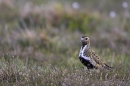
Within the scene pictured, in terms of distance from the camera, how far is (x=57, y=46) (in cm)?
1162

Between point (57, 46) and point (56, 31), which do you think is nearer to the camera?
point (57, 46)

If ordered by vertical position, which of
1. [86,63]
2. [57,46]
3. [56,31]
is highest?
[86,63]

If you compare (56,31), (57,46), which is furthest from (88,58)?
(56,31)

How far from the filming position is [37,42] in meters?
11.8

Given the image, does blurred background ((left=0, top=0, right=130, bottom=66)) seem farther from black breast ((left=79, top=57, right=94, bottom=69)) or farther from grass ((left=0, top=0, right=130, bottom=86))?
black breast ((left=79, top=57, right=94, bottom=69))

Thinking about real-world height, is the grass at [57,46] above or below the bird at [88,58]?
below

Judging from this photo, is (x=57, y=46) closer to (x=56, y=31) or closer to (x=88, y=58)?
(x=56, y=31)

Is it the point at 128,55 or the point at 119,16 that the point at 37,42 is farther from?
the point at 119,16

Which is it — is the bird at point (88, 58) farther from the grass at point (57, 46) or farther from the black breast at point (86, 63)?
the grass at point (57, 46)

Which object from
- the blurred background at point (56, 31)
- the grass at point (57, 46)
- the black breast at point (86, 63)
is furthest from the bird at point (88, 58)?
the blurred background at point (56, 31)

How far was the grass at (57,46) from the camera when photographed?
23.0ft

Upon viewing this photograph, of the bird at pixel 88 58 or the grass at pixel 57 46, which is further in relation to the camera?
the bird at pixel 88 58

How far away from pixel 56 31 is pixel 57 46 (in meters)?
2.00

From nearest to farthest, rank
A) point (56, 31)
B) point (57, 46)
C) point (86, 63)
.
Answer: point (86, 63), point (57, 46), point (56, 31)
